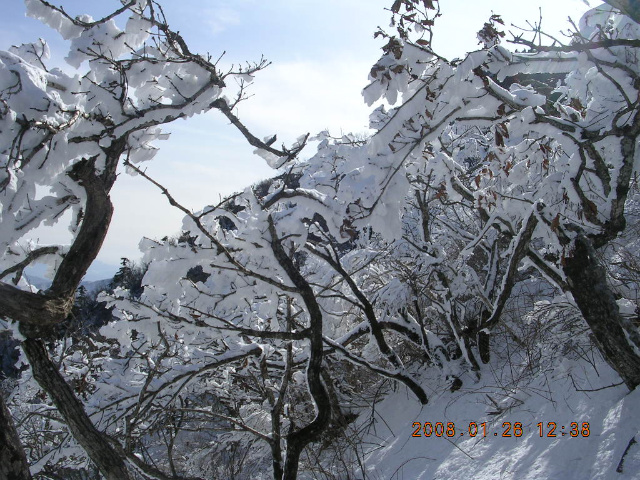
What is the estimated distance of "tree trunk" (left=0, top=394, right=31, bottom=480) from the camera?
2.98m

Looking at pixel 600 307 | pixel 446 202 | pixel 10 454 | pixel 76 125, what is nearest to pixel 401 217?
pixel 600 307

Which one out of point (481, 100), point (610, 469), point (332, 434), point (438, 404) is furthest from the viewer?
point (332, 434)

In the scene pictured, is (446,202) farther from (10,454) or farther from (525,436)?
(10,454)

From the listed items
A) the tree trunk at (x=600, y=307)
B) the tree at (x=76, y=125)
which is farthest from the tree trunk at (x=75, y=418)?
the tree trunk at (x=600, y=307)

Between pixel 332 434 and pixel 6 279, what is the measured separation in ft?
17.0

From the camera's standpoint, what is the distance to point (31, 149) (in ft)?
9.84

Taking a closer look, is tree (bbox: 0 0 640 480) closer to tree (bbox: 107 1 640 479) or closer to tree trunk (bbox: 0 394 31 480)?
tree (bbox: 107 1 640 479)

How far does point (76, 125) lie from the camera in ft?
10.5

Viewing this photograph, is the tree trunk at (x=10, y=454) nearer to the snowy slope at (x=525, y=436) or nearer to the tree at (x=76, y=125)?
the tree at (x=76, y=125)

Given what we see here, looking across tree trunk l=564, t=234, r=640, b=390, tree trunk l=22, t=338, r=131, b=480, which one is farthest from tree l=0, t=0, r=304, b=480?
tree trunk l=564, t=234, r=640, b=390

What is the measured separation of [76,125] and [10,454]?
232 cm

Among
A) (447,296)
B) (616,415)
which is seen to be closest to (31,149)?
(616,415)

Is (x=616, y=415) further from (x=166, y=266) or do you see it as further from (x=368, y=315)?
(x=166, y=266)

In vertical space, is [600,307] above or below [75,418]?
below
